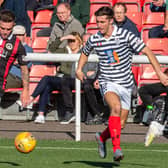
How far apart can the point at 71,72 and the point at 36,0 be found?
14.5ft

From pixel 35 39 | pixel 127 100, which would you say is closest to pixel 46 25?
pixel 35 39

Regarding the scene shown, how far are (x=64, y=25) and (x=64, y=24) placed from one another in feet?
0.10

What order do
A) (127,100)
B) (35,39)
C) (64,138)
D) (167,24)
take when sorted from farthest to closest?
(35,39)
(167,24)
(64,138)
(127,100)

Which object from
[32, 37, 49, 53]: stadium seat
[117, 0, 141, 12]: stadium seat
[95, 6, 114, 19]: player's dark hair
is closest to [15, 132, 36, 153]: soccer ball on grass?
[95, 6, 114, 19]: player's dark hair

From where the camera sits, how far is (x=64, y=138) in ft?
35.7

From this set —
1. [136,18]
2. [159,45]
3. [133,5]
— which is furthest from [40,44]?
[159,45]

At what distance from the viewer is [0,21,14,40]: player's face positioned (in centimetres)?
901

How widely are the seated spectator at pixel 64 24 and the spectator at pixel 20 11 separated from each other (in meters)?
1.40

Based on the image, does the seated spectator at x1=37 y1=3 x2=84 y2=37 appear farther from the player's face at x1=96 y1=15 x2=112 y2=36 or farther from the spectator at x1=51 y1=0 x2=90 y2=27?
the player's face at x1=96 y1=15 x2=112 y2=36

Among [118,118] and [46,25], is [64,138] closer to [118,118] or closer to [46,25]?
[118,118]

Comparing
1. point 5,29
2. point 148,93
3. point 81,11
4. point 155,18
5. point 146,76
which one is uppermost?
point 81,11

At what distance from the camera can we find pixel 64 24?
13906 mm

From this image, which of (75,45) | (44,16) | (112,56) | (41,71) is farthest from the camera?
(44,16)

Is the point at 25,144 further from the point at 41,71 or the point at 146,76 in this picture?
the point at 41,71
